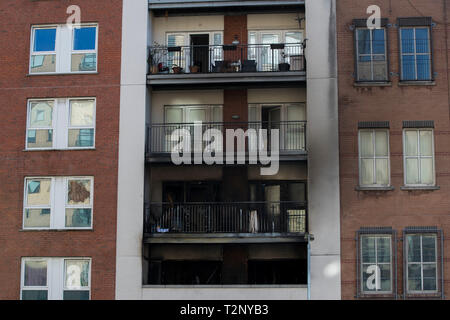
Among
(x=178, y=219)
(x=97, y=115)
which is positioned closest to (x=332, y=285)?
(x=178, y=219)

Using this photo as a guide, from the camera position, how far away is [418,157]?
18750 millimetres

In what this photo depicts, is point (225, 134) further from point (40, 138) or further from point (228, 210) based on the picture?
point (40, 138)

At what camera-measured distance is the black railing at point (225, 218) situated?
757 inches

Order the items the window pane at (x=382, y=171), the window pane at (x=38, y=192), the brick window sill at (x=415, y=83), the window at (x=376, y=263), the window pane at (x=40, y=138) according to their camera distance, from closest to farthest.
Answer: the window at (x=376, y=263) → the window pane at (x=382, y=171) → the brick window sill at (x=415, y=83) → the window pane at (x=38, y=192) → the window pane at (x=40, y=138)

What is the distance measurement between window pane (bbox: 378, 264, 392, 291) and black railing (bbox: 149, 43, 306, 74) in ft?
23.4

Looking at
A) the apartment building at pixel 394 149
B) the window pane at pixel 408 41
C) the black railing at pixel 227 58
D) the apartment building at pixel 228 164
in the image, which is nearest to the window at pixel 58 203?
the apartment building at pixel 228 164

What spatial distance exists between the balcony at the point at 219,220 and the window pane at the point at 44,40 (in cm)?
679

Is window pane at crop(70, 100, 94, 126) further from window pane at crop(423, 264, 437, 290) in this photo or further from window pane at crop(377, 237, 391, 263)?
window pane at crop(423, 264, 437, 290)

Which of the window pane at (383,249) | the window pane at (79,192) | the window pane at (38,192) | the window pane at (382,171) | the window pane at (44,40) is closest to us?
the window pane at (383,249)

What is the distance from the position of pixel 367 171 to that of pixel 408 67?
380cm

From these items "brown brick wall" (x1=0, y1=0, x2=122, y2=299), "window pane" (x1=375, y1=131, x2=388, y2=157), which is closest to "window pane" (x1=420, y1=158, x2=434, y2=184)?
"window pane" (x1=375, y1=131, x2=388, y2=157)

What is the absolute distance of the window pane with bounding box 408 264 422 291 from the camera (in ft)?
59.2

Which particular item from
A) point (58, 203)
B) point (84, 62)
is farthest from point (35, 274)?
point (84, 62)

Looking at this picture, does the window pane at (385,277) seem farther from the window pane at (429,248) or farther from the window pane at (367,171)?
the window pane at (367,171)
